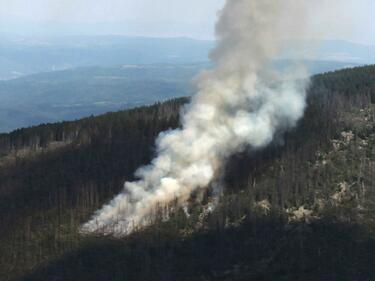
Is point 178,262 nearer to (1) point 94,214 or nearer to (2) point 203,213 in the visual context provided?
(2) point 203,213

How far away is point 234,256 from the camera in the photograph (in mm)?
161875

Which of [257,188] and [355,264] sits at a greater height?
[257,188]

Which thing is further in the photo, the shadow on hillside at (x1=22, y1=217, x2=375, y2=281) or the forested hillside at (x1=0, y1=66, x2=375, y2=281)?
the forested hillside at (x1=0, y1=66, x2=375, y2=281)

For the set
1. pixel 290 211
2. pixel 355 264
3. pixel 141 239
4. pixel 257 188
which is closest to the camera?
pixel 355 264

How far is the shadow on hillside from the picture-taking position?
500 feet

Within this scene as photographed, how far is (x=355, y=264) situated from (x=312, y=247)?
503 inches

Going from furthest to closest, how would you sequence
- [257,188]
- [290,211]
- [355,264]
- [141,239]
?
[257,188] → [290,211] → [141,239] → [355,264]

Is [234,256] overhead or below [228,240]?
below

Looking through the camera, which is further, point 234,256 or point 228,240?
point 228,240

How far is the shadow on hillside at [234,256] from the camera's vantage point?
500 ft

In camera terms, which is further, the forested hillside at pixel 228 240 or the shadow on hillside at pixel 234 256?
the forested hillside at pixel 228 240

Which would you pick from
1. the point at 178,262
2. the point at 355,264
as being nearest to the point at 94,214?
the point at 178,262

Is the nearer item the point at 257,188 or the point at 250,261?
the point at 250,261

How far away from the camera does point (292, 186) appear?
7741 inches
